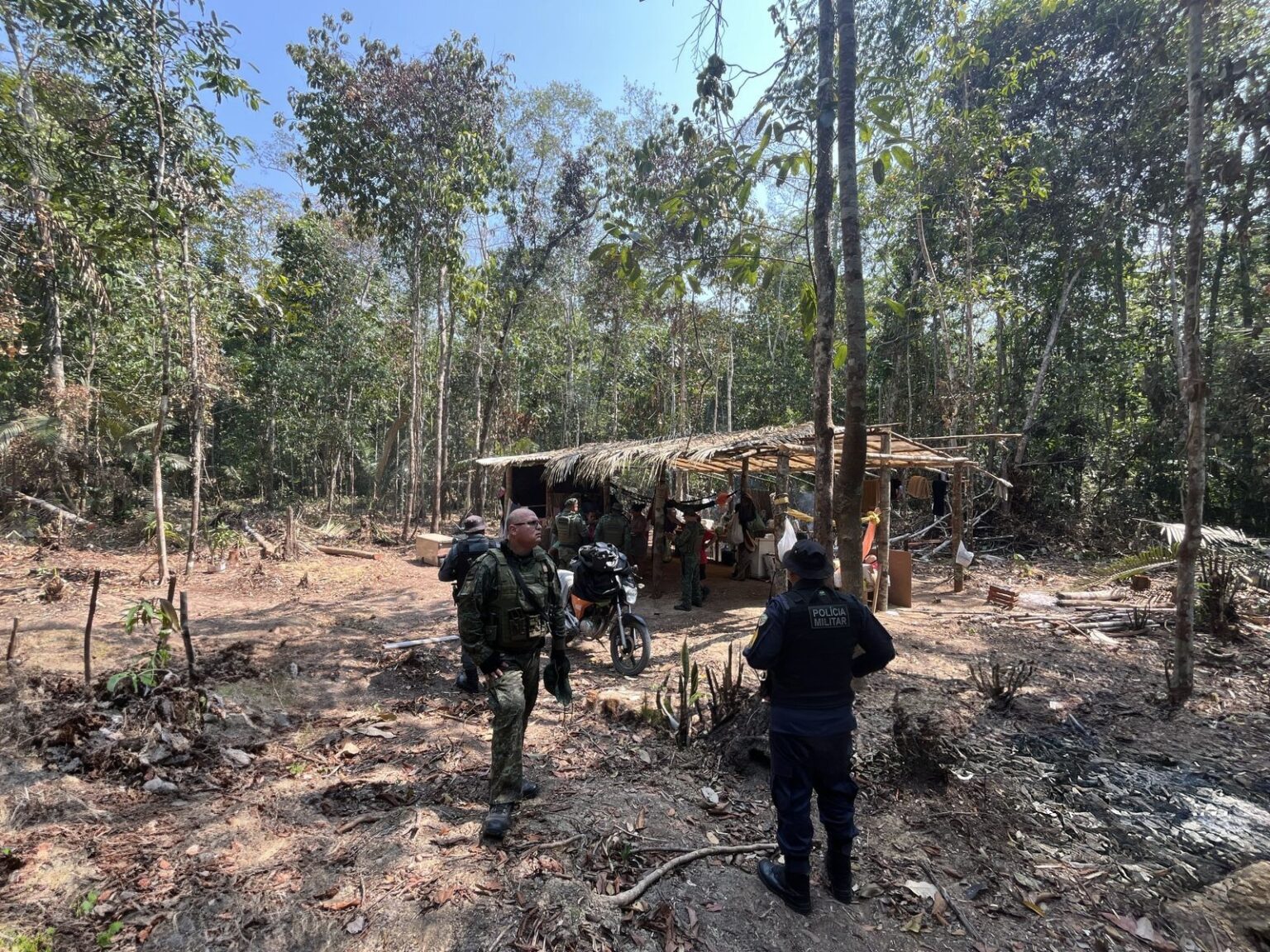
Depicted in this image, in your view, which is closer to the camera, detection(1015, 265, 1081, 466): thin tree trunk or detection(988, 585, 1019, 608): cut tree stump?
detection(988, 585, 1019, 608): cut tree stump

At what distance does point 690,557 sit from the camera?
859cm

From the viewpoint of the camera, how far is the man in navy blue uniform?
268cm

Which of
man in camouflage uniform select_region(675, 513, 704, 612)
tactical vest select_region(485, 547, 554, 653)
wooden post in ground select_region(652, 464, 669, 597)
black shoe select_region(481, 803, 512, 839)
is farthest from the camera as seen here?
wooden post in ground select_region(652, 464, 669, 597)

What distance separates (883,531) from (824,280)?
380 centimetres

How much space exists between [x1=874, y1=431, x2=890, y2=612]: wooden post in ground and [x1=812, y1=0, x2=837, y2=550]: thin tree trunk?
2634 mm

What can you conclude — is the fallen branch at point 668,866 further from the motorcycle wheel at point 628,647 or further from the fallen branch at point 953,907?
the motorcycle wheel at point 628,647

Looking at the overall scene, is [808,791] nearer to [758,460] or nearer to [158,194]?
[758,460]

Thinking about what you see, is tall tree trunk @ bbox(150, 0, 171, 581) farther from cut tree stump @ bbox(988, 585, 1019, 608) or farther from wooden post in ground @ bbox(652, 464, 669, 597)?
cut tree stump @ bbox(988, 585, 1019, 608)

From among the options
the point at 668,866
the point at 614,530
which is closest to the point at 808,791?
the point at 668,866

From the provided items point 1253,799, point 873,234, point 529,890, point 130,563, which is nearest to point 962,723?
point 1253,799

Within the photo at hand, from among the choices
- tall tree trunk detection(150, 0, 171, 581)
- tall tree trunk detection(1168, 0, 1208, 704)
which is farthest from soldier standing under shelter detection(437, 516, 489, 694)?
tall tree trunk detection(1168, 0, 1208, 704)

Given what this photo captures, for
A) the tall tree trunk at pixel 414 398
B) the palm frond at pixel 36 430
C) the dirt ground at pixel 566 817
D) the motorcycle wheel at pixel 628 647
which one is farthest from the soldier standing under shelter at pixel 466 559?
the palm frond at pixel 36 430

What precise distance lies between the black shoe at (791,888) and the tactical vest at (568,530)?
253 inches

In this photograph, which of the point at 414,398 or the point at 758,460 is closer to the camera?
the point at 758,460
